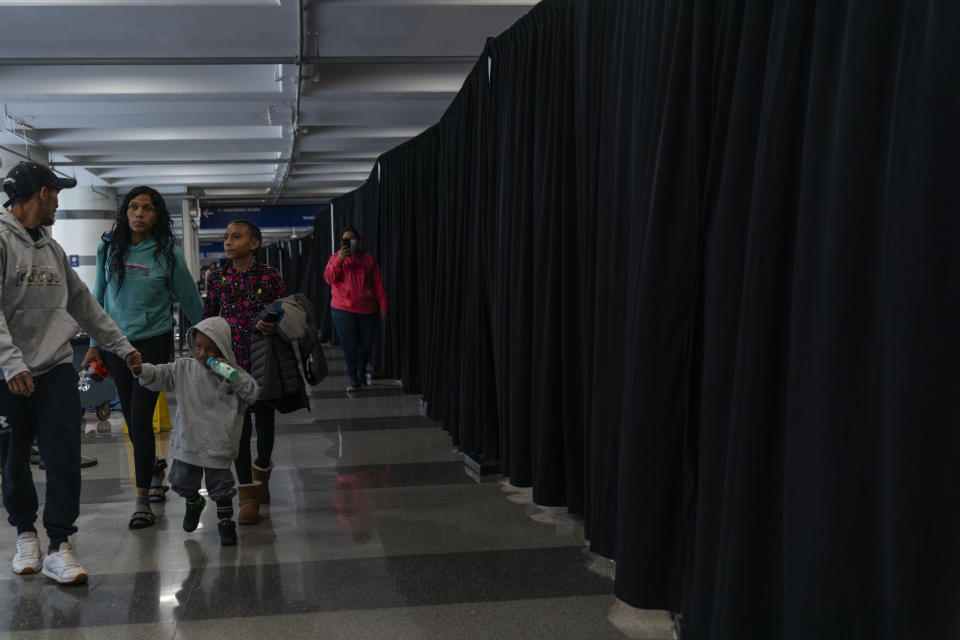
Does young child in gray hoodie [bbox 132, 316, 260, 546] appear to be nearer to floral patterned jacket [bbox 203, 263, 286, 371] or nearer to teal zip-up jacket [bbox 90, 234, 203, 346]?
floral patterned jacket [bbox 203, 263, 286, 371]

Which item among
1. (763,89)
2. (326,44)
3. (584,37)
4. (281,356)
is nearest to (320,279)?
(326,44)

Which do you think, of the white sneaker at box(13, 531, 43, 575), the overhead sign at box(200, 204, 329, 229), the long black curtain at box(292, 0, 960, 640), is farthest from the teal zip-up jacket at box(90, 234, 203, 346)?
the overhead sign at box(200, 204, 329, 229)

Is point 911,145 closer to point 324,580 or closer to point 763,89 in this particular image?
point 763,89

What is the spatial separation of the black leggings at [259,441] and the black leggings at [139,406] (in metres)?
0.45

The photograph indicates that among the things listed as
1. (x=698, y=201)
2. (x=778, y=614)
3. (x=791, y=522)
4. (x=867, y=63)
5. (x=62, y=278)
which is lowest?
(x=778, y=614)

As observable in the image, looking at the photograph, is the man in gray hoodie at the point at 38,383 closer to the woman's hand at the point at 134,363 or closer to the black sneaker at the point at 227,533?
the woman's hand at the point at 134,363

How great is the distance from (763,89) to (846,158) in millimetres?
372

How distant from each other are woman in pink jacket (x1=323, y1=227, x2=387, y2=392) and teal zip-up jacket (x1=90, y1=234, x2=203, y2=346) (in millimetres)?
4005

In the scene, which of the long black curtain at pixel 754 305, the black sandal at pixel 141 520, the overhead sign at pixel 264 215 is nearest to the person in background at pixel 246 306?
the black sandal at pixel 141 520

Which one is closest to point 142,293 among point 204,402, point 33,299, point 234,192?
point 204,402

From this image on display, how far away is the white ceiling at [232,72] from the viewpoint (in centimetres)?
622

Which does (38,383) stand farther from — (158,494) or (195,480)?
(158,494)

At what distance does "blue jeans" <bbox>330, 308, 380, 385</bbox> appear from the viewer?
878cm

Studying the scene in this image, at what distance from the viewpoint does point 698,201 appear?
88.0 inches
